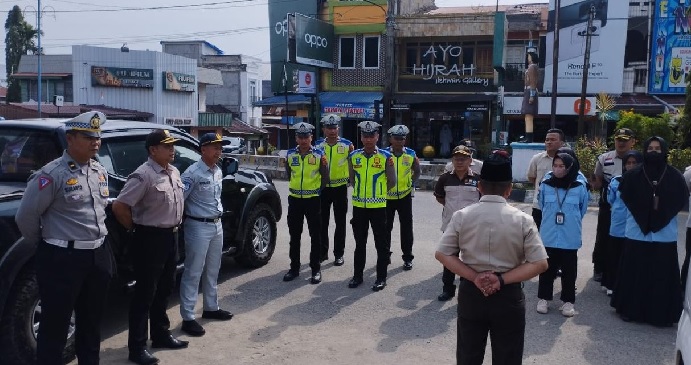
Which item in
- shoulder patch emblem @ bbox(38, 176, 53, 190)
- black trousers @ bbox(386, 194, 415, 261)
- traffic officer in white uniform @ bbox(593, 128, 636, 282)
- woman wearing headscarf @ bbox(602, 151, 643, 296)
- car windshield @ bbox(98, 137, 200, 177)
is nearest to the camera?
shoulder patch emblem @ bbox(38, 176, 53, 190)

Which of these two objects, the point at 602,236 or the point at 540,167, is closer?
the point at 602,236

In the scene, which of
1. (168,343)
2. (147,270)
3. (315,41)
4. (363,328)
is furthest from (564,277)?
(315,41)

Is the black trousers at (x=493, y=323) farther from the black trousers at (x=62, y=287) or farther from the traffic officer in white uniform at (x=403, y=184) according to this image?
the traffic officer in white uniform at (x=403, y=184)

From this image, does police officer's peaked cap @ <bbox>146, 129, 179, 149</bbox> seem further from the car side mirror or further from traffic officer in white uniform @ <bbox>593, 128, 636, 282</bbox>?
traffic officer in white uniform @ <bbox>593, 128, 636, 282</bbox>

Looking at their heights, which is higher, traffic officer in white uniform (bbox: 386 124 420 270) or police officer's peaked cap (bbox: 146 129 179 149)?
police officer's peaked cap (bbox: 146 129 179 149)

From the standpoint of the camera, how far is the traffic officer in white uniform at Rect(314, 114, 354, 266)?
8.14m

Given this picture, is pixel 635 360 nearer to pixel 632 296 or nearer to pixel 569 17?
pixel 632 296

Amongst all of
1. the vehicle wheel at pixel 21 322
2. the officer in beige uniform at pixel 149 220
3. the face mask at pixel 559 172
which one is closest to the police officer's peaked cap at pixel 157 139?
the officer in beige uniform at pixel 149 220

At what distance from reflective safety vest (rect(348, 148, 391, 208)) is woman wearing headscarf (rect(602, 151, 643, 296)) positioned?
7.99 ft

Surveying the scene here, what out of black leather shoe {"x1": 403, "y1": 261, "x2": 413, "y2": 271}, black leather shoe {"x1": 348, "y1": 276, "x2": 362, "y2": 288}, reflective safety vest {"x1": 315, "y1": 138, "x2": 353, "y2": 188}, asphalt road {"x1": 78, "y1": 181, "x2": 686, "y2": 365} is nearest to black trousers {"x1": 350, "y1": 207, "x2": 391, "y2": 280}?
black leather shoe {"x1": 348, "y1": 276, "x2": 362, "y2": 288}

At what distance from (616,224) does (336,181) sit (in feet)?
10.8

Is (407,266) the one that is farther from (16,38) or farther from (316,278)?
(16,38)

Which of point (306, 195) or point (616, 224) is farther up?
point (306, 195)

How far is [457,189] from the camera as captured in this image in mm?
6941
